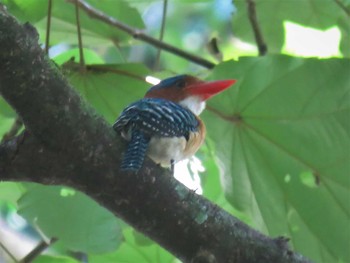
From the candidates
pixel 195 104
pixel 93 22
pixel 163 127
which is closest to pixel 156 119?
pixel 163 127

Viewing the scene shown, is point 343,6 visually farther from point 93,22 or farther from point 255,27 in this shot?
point 93,22

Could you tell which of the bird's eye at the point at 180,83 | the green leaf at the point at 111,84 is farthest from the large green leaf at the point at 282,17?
the green leaf at the point at 111,84

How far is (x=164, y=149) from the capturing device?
127 centimetres

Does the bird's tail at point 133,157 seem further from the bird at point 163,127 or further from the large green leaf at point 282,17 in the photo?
the large green leaf at point 282,17

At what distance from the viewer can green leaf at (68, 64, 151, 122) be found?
1.43 metres

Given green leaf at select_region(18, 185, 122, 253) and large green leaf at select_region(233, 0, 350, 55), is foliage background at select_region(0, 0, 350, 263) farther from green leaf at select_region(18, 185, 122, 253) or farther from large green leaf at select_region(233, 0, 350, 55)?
large green leaf at select_region(233, 0, 350, 55)

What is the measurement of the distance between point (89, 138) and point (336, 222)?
0.63 m

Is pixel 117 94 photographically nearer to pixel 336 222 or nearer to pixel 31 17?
pixel 31 17

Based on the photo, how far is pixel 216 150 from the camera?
149cm

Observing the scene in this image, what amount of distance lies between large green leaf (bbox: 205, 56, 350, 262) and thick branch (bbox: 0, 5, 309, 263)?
15.7 inches

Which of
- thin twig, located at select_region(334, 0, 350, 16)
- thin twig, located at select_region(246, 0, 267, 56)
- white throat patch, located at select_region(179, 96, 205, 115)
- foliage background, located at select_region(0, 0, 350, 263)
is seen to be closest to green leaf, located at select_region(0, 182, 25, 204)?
foliage background, located at select_region(0, 0, 350, 263)

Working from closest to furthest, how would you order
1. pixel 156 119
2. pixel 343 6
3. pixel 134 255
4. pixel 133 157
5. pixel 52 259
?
1. pixel 133 157
2. pixel 156 119
3. pixel 52 259
4. pixel 134 255
5. pixel 343 6

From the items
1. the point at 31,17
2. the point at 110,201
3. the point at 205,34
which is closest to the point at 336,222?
the point at 110,201

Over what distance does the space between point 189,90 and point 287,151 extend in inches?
9.7
